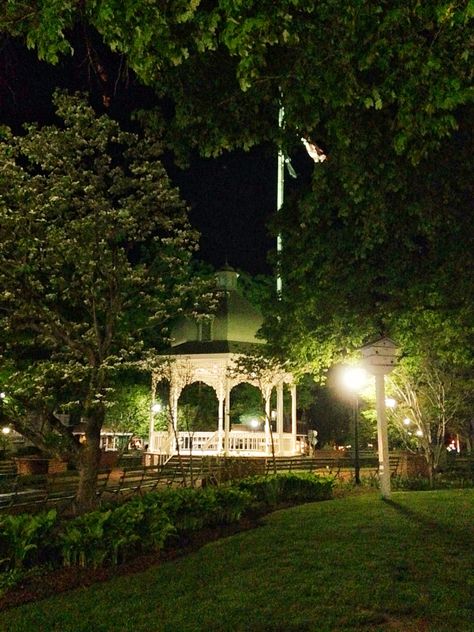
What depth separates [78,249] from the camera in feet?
41.5

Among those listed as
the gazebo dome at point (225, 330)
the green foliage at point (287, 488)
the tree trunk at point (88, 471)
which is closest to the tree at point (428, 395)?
the green foliage at point (287, 488)

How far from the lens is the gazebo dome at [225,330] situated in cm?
2991

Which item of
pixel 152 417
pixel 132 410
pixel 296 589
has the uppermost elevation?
pixel 132 410

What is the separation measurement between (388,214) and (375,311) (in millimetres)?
4597

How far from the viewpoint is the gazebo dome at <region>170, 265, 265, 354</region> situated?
98.1 ft

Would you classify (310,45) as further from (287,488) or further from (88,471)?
(287,488)

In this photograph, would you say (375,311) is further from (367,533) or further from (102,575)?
(102,575)

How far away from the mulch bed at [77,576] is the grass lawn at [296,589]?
26 centimetres

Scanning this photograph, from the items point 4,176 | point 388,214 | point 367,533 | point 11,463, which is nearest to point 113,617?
point 367,533

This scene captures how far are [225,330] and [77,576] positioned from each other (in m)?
23.0

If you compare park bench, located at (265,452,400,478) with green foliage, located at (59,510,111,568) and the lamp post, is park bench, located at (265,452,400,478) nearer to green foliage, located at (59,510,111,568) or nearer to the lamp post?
the lamp post

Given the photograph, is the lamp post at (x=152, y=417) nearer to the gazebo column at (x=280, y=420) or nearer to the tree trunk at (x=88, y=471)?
the gazebo column at (x=280, y=420)

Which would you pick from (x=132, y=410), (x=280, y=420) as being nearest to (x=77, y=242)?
(x=280, y=420)

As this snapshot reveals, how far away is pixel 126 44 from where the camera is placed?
5992 millimetres
